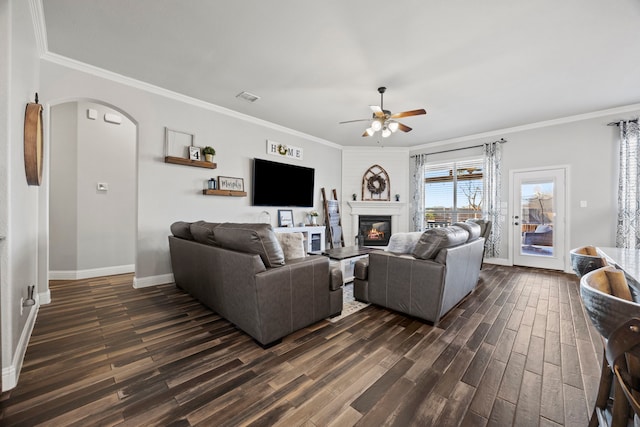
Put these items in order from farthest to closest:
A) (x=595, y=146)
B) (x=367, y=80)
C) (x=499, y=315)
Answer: (x=595, y=146)
(x=367, y=80)
(x=499, y=315)

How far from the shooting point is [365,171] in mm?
6758

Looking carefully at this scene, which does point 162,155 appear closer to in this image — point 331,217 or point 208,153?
point 208,153

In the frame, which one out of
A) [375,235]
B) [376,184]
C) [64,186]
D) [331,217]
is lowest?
[375,235]

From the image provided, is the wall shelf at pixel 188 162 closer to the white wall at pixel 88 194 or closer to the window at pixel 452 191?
the white wall at pixel 88 194

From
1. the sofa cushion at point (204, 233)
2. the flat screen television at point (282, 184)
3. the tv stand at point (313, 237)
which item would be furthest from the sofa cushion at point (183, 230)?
the tv stand at point (313, 237)

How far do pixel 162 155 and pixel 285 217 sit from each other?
8.09ft

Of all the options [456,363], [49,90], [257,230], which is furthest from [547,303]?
[49,90]

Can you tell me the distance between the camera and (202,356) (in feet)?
6.21

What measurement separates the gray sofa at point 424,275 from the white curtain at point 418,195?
3.40m

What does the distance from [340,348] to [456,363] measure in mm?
837

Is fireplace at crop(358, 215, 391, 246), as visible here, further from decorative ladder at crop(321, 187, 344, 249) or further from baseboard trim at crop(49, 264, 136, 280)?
baseboard trim at crop(49, 264, 136, 280)

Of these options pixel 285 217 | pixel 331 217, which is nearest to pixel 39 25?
pixel 285 217

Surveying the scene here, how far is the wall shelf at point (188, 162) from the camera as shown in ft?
12.2

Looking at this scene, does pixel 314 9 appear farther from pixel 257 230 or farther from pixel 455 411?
pixel 455 411
